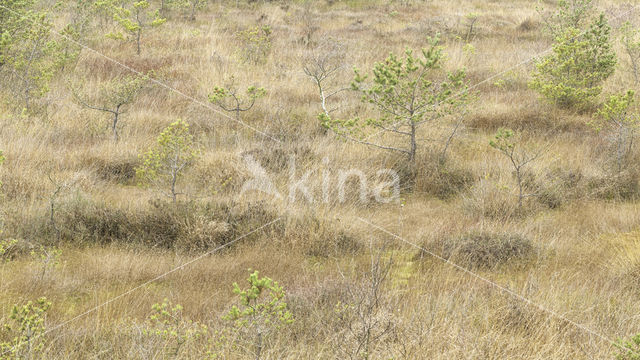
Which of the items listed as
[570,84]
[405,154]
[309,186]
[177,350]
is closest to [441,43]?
[570,84]

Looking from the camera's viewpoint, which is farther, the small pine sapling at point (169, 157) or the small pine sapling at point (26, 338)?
the small pine sapling at point (169, 157)

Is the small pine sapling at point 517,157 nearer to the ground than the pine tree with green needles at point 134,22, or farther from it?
nearer to the ground

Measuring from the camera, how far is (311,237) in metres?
4.49

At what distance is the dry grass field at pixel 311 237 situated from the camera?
3061 millimetres

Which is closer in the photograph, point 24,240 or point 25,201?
point 24,240

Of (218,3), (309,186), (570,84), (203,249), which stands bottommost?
(203,249)

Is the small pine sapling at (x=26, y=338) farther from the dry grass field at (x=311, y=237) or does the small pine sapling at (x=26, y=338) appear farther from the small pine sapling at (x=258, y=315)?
A: the small pine sapling at (x=258, y=315)

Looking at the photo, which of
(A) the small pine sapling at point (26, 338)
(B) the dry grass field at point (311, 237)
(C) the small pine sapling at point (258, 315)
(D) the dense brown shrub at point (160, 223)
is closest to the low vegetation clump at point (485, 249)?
(B) the dry grass field at point (311, 237)

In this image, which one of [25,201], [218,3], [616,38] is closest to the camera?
[25,201]

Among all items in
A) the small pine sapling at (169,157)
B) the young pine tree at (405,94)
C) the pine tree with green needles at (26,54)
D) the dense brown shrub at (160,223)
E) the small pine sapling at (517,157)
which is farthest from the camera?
the pine tree with green needles at (26,54)

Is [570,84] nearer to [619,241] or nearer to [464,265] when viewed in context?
[619,241]

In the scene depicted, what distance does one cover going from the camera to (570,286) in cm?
369

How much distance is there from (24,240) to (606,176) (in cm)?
572

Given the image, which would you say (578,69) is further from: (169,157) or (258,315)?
(258,315)
